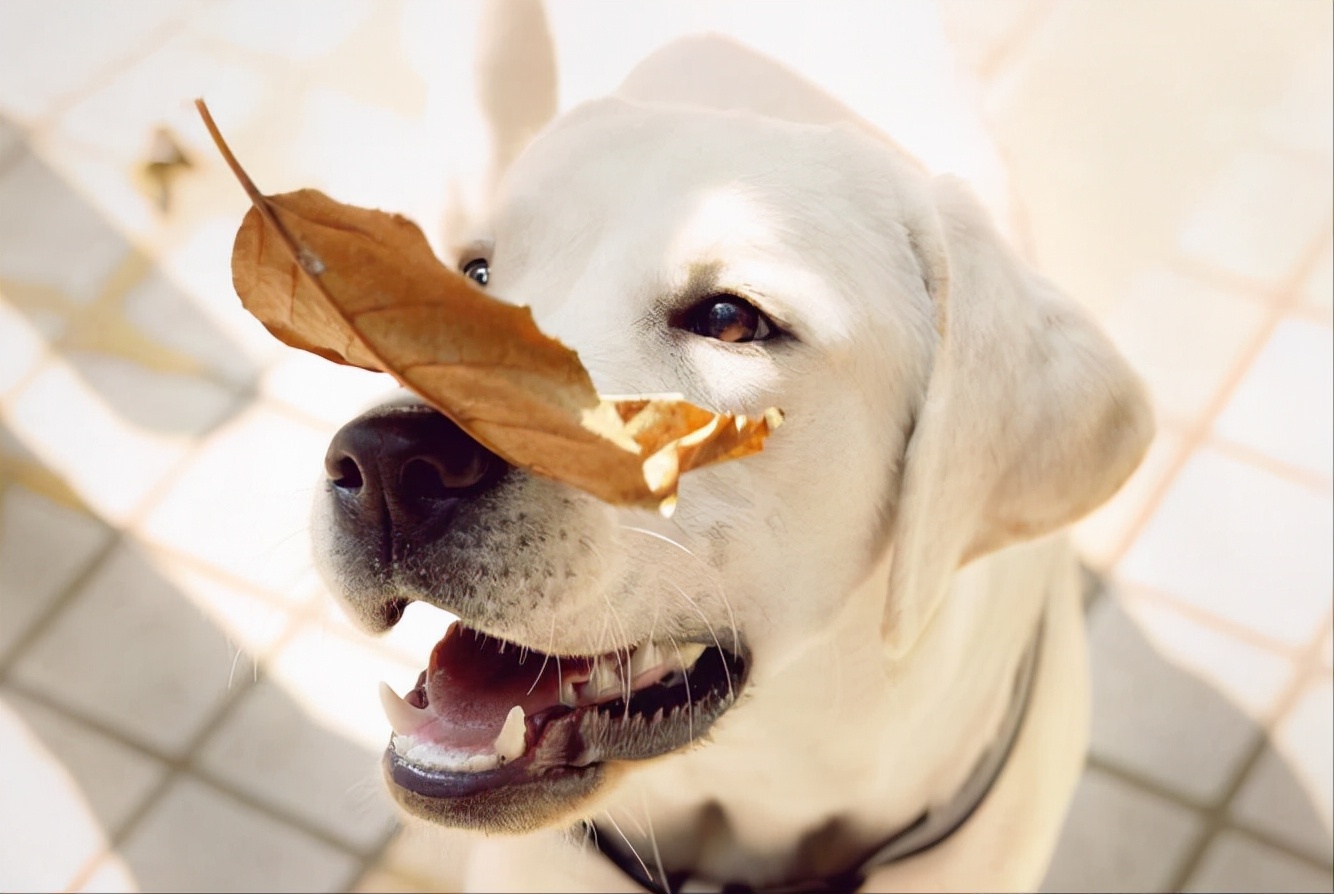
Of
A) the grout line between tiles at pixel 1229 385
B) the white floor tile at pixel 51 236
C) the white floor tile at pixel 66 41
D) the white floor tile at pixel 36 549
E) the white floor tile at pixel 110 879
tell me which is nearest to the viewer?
the white floor tile at pixel 66 41

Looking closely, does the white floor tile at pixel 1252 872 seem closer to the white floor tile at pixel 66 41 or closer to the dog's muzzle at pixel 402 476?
the dog's muzzle at pixel 402 476

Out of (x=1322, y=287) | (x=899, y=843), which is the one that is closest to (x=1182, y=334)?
(x=1322, y=287)

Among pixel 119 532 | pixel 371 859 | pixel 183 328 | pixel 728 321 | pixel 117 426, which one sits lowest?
pixel 371 859

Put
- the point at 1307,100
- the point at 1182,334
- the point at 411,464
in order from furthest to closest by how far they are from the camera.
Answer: the point at 1307,100
the point at 1182,334
the point at 411,464

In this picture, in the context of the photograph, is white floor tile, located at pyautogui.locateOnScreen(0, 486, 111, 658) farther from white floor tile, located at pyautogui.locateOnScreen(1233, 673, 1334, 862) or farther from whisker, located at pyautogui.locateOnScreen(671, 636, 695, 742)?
white floor tile, located at pyautogui.locateOnScreen(1233, 673, 1334, 862)

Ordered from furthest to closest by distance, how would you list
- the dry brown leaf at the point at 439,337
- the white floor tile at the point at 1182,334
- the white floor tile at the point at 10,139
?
the white floor tile at the point at 1182,334
the white floor tile at the point at 10,139
the dry brown leaf at the point at 439,337

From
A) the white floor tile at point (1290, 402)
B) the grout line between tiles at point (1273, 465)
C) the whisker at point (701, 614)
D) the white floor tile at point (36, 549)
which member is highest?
the whisker at point (701, 614)

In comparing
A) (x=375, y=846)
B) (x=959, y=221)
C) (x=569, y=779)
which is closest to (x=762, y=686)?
(x=569, y=779)

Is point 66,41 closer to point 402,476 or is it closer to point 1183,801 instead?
point 402,476

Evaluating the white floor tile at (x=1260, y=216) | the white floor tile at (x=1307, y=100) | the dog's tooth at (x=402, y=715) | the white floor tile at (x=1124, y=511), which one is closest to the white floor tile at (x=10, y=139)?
the dog's tooth at (x=402, y=715)
